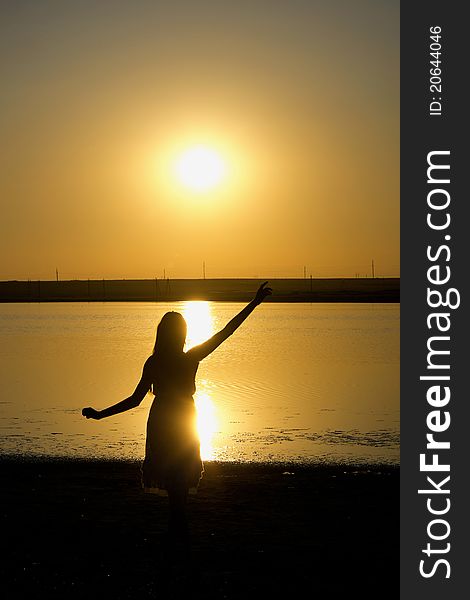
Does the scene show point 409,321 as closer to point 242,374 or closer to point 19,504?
point 19,504

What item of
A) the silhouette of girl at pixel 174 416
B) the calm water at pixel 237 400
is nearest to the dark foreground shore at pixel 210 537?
the silhouette of girl at pixel 174 416

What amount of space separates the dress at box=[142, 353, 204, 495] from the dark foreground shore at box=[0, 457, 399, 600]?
689 mm

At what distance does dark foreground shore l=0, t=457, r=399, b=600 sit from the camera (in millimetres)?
8430

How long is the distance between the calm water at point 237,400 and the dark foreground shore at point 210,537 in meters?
3.55

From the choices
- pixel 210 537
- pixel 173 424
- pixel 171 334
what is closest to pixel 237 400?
pixel 210 537

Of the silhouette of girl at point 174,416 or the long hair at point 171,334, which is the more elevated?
the long hair at point 171,334

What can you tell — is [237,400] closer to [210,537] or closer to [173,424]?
[210,537]

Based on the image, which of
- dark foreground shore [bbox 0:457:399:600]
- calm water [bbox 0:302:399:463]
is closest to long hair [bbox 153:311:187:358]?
dark foreground shore [bbox 0:457:399:600]

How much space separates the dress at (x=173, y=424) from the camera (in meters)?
8.80

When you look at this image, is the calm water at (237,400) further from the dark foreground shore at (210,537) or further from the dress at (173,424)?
the dress at (173,424)

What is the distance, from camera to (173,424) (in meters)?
8.83

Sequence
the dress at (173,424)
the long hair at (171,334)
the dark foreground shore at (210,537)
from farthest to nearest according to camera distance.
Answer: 1. the dress at (173,424)
2. the long hair at (171,334)
3. the dark foreground shore at (210,537)

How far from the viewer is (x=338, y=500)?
12.1 meters

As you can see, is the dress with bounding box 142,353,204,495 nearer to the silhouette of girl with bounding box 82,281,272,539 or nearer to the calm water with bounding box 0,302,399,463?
the silhouette of girl with bounding box 82,281,272,539
